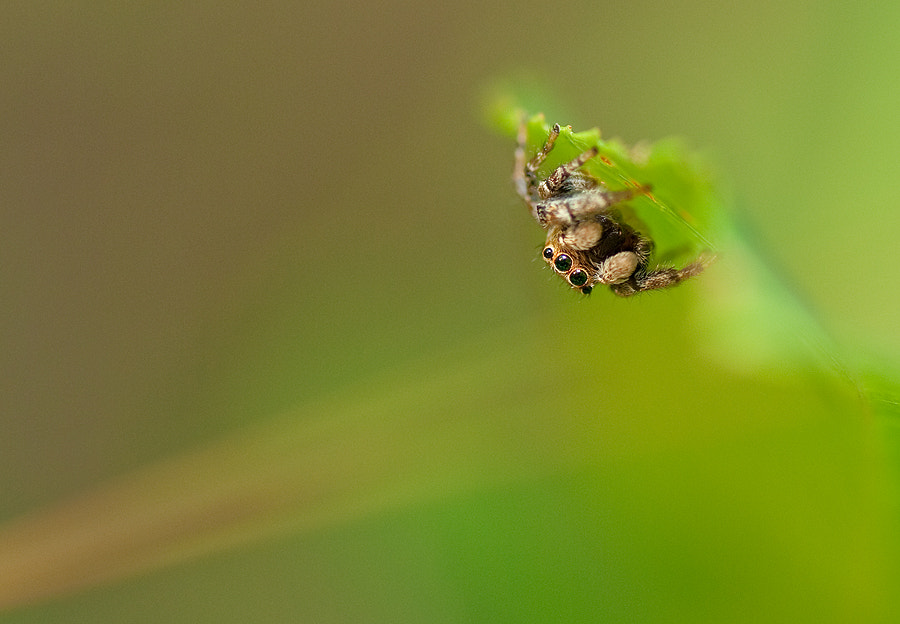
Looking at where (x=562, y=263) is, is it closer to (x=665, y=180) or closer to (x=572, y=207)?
(x=572, y=207)

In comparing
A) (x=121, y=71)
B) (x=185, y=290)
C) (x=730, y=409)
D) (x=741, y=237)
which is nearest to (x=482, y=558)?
(x=730, y=409)

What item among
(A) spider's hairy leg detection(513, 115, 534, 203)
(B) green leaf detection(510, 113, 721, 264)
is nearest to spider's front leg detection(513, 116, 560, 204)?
(A) spider's hairy leg detection(513, 115, 534, 203)

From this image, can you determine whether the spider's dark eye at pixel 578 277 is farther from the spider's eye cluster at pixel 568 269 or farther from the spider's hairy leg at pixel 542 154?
the spider's hairy leg at pixel 542 154

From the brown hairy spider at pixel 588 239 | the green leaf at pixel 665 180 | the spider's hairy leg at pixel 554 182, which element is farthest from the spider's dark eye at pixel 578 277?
the green leaf at pixel 665 180

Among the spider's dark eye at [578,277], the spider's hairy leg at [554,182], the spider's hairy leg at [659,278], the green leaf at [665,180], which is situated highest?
the spider's hairy leg at [554,182]

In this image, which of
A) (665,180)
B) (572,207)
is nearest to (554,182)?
(572,207)

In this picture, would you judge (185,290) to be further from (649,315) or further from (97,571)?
(649,315)

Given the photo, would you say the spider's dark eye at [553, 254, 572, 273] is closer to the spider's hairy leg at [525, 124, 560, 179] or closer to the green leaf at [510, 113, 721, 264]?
the spider's hairy leg at [525, 124, 560, 179]
